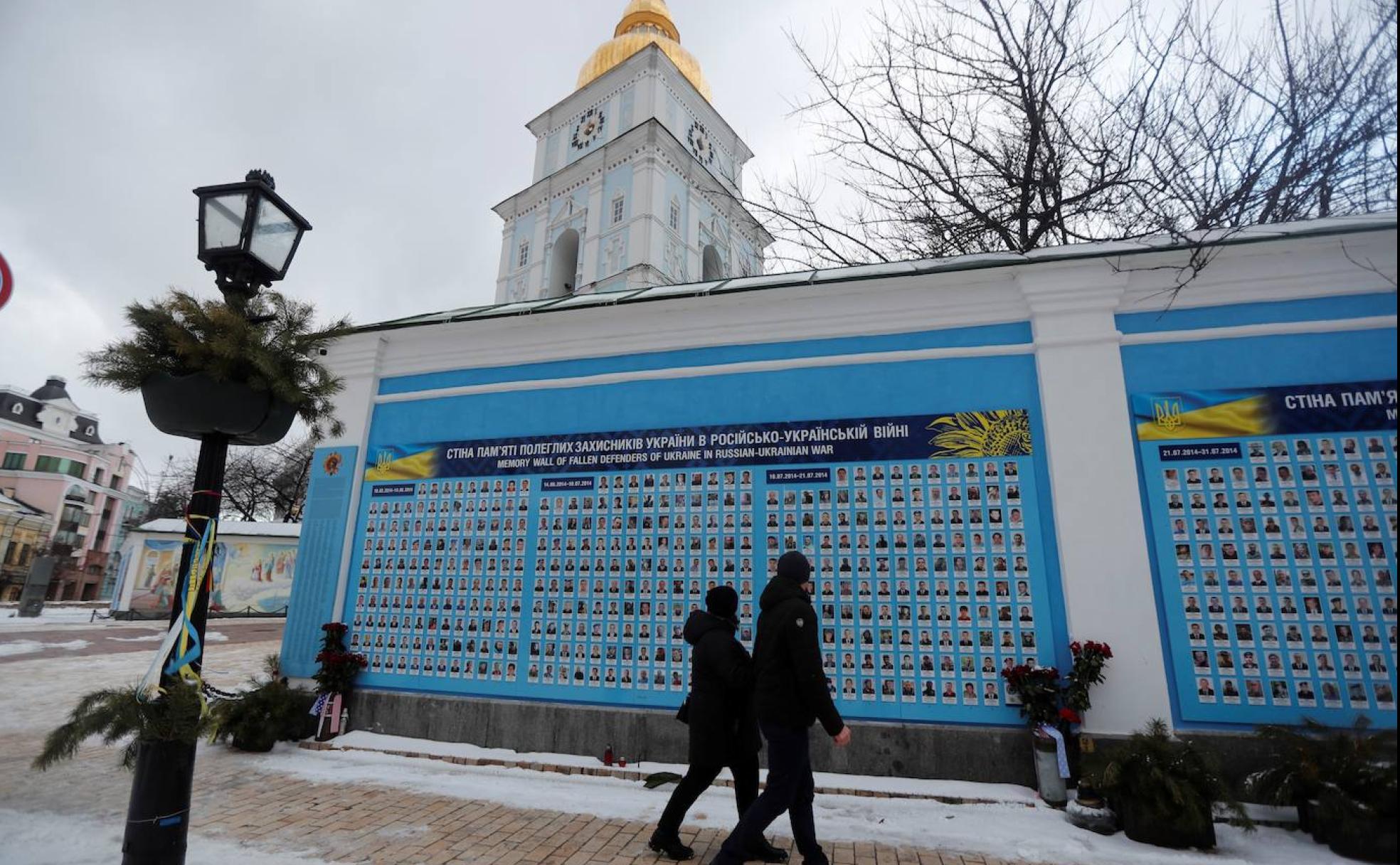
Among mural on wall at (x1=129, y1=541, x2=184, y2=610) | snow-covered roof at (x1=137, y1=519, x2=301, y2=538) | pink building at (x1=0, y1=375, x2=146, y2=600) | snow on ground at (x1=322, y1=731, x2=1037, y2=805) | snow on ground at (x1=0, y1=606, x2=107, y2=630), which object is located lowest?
snow on ground at (x1=322, y1=731, x2=1037, y2=805)

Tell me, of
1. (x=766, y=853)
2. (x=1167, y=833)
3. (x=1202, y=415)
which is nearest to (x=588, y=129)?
(x=1202, y=415)

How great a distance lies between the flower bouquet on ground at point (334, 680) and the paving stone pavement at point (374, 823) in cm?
90

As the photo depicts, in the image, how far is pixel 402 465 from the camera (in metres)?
7.49

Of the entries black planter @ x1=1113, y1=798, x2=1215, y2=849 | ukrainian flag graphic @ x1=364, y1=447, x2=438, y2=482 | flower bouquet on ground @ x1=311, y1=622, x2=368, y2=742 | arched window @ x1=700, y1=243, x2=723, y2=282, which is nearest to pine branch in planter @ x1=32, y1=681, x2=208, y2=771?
flower bouquet on ground @ x1=311, y1=622, x2=368, y2=742

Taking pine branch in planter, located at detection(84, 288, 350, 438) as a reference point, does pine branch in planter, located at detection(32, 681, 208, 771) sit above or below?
below

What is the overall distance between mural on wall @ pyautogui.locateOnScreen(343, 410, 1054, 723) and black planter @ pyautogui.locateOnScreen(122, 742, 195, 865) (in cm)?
333

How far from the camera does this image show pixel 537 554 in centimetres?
674

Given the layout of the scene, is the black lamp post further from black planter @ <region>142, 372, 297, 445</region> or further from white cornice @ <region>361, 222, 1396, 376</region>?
white cornice @ <region>361, 222, 1396, 376</region>

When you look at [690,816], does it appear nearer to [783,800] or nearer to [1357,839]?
[783,800]

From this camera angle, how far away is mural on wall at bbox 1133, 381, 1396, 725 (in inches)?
192

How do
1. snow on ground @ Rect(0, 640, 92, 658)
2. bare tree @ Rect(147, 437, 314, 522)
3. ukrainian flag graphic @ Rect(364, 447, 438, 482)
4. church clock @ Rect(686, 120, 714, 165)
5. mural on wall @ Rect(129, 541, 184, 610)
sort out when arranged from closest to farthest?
ukrainian flag graphic @ Rect(364, 447, 438, 482)
snow on ground @ Rect(0, 640, 92, 658)
mural on wall @ Rect(129, 541, 184, 610)
church clock @ Rect(686, 120, 714, 165)
bare tree @ Rect(147, 437, 314, 522)

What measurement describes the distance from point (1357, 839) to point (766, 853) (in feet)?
11.4

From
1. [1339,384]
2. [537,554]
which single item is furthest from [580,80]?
[1339,384]

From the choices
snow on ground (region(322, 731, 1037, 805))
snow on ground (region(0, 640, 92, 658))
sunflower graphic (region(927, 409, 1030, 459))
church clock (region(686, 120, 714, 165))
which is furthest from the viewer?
church clock (region(686, 120, 714, 165))
